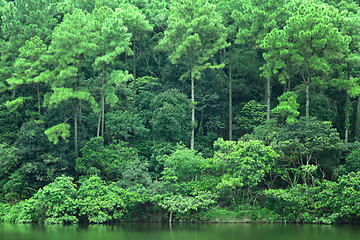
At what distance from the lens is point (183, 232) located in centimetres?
2344

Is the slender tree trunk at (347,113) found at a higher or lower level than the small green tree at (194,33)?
lower

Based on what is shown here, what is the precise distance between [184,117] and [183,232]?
40.9ft

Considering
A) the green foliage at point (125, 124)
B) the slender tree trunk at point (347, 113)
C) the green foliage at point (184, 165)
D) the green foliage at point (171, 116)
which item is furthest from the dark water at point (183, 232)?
the slender tree trunk at point (347, 113)

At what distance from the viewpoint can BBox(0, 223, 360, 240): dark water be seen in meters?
21.4

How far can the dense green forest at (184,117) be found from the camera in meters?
27.9

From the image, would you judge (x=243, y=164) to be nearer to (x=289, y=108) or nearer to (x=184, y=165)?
(x=184, y=165)

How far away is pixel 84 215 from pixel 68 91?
8.73 metres

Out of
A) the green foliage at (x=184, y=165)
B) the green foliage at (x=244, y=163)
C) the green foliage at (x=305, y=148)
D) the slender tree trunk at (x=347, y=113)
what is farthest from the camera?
the slender tree trunk at (x=347, y=113)

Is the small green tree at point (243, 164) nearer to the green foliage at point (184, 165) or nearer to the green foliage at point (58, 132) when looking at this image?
the green foliage at point (184, 165)

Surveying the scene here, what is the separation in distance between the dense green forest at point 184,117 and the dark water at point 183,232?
1603mm

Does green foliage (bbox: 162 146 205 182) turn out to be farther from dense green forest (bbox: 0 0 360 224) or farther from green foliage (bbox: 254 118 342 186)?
green foliage (bbox: 254 118 342 186)

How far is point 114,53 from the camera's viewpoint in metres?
33.1

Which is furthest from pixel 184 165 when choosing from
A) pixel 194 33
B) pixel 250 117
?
pixel 194 33

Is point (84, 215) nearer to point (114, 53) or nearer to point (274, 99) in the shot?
point (114, 53)
